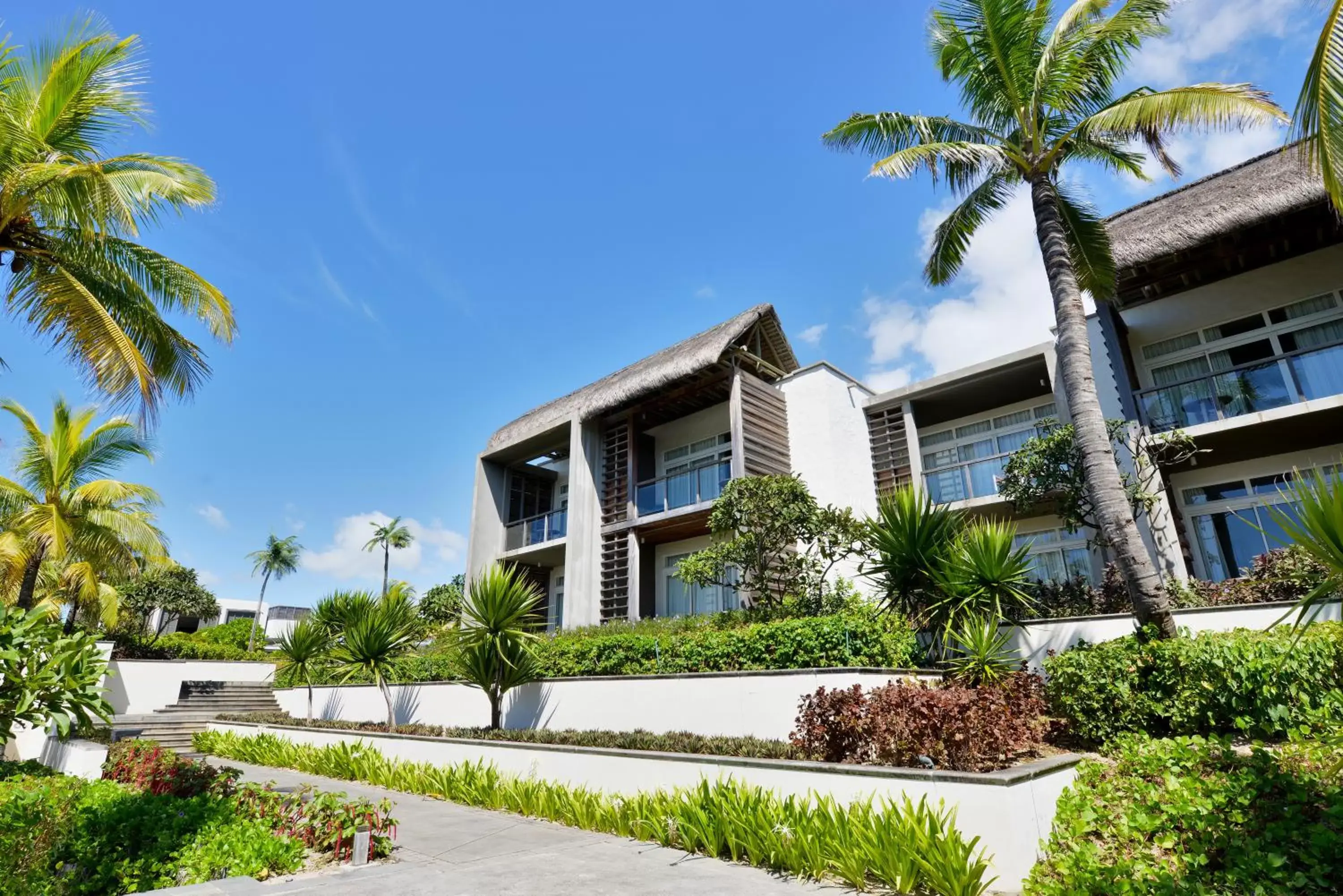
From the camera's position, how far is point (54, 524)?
14320 millimetres

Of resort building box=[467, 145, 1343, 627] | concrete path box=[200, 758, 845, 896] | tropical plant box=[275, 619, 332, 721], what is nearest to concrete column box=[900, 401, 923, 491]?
resort building box=[467, 145, 1343, 627]

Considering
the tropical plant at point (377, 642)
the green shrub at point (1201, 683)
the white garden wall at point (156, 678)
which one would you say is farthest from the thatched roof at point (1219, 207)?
the white garden wall at point (156, 678)

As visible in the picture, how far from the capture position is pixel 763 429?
1608 centimetres

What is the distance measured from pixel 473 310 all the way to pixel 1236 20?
1222cm

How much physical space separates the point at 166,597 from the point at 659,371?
95.7ft

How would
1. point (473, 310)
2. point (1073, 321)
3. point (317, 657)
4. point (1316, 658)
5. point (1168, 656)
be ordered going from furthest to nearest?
point (317, 657)
point (473, 310)
point (1073, 321)
point (1168, 656)
point (1316, 658)

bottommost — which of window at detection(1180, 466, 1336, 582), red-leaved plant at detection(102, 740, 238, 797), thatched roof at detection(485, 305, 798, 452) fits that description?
red-leaved plant at detection(102, 740, 238, 797)

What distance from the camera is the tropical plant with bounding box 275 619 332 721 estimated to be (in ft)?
56.6

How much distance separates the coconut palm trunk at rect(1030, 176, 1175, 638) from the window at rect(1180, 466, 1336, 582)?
507 centimetres

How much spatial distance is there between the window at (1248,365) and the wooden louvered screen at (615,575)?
1162cm

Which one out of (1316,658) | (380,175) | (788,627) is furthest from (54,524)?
(1316,658)

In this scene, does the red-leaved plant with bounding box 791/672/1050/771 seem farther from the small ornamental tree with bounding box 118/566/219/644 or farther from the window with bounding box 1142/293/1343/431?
the small ornamental tree with bounding box 118/566/219/644

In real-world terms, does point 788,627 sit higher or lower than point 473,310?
lower

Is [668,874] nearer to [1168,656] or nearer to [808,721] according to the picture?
[808,721]
